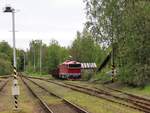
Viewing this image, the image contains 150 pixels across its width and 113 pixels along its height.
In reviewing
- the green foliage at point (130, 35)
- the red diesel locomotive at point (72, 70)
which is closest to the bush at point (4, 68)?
the red diesel locomotive at point (72, 70)

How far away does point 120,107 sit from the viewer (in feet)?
80.3

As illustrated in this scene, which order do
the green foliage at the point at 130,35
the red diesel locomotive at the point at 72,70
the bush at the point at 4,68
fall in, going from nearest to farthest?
the green foliage at the point at 130,35
the red diesel locomotive at the point at 72,70
the bush at the point at 4,68

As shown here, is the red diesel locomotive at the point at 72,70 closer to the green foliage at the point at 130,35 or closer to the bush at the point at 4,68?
the green foliage at the point at 130,35

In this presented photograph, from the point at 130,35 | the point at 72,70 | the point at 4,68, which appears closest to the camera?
the point at 130,35

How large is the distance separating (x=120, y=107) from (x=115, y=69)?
29166 millimetres

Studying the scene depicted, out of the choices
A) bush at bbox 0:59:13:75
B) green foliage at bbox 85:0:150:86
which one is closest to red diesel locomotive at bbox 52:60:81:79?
green foliage at bbox 85:0:150:86

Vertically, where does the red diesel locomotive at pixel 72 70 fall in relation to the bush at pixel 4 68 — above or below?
below

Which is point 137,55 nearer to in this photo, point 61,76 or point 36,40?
point 61,76

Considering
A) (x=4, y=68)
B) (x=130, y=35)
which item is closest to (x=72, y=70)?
(x=130, y=35)

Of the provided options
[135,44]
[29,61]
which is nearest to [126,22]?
[135,44]

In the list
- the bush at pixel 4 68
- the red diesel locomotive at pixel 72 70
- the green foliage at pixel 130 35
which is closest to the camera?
the green foliage at pixel 130 35

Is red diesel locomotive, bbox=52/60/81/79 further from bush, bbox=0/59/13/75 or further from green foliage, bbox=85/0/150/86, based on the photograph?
bush, bbox=0/59/13/75

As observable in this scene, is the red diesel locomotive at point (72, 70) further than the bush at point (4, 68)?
No

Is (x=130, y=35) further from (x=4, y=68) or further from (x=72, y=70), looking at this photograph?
(x=4, y=68)
